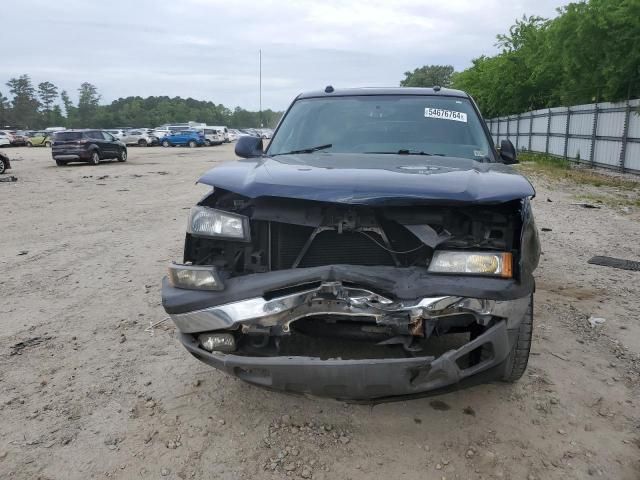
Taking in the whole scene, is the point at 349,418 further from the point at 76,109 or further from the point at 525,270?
the point at 76,109

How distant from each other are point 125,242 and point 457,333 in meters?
5.63

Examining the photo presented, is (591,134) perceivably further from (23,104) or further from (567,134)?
(23,104)

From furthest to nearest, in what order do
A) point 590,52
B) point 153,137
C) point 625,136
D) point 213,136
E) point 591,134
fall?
point 213,136, point 153,137, point 591,134, point 590,52, point 625,136

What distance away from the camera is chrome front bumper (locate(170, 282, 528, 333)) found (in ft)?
7.86

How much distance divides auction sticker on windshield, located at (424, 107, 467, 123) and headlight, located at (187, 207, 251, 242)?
6.81ft

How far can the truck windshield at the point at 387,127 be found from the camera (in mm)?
3893

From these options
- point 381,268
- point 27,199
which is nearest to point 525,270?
point 381,268

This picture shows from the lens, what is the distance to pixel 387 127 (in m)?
4.07

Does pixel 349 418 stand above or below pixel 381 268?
below

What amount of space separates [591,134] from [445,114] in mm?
16783

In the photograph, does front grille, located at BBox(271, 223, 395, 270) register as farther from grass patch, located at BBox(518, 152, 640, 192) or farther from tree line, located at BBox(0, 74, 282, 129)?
tree line, located at BBox(0, 74, 282, 129)

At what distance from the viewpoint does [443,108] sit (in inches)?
165

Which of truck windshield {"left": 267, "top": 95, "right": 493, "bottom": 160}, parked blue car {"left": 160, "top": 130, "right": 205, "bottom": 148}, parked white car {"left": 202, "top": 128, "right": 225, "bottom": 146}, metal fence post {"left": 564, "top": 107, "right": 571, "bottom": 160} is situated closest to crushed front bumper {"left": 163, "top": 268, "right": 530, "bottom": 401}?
truck windshield {"left": 267, "top": 95, "right": 493, "bottom": 160}

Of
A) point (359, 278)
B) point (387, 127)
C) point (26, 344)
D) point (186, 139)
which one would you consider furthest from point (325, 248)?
point (186, 139)
